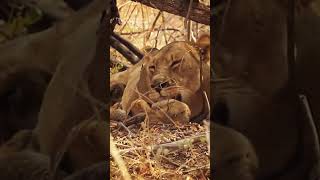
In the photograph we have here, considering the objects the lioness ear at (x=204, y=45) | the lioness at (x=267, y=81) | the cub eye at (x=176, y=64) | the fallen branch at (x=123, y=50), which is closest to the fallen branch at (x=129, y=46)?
the fallen branch at (x=123, y=50)

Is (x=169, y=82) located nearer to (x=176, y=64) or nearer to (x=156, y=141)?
(x=176, y=64)

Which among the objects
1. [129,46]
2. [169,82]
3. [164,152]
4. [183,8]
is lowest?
[164,152]

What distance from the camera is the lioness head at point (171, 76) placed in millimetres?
3709

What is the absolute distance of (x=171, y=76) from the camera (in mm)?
3715

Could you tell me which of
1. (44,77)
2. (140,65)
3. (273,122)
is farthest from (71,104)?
(273,122)

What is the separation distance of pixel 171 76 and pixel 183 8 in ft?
1.31

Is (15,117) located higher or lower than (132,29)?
lower

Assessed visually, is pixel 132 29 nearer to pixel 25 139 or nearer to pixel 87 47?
pixel 87 47

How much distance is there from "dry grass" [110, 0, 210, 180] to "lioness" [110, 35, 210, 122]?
0.06 meters

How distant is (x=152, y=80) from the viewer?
3721mm

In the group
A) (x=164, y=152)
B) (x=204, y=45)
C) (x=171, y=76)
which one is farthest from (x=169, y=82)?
(x=164, y=152)

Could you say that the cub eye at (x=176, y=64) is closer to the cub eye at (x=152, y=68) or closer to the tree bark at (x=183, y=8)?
the cub eye at (x=152, y=68)

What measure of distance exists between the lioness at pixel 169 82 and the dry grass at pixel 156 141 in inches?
2.3

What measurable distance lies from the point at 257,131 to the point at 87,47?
3.41 ft
